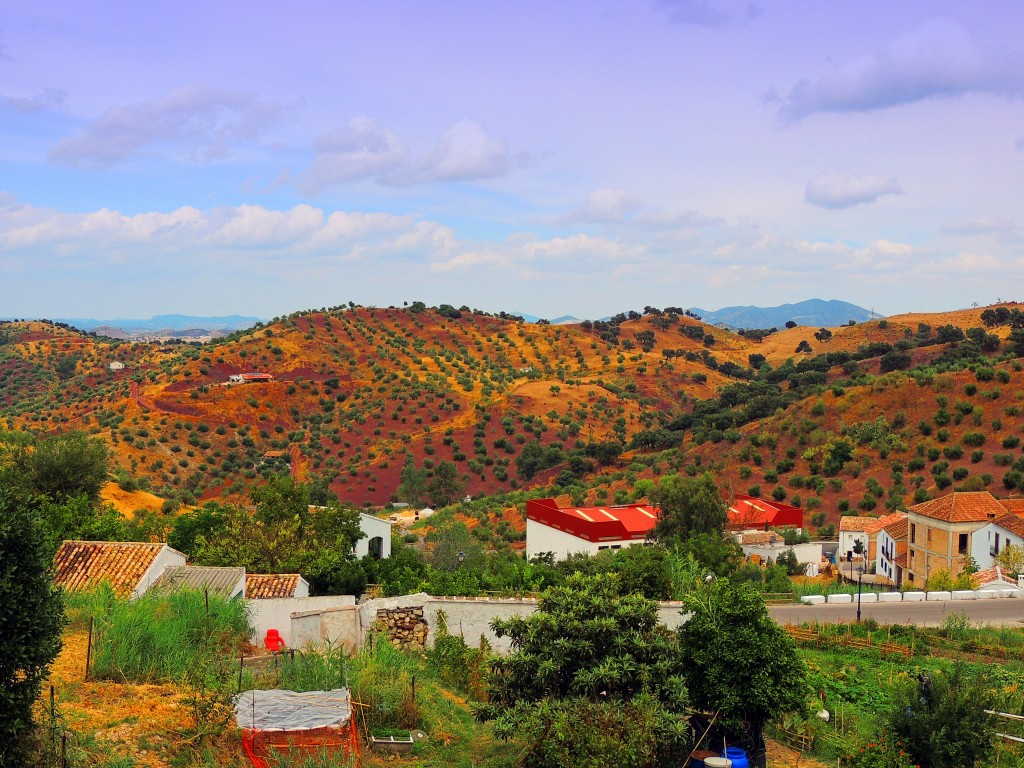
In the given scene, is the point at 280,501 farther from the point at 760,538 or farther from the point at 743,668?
the point at 760,538

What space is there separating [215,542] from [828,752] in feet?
50.1

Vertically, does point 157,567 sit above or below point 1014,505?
above

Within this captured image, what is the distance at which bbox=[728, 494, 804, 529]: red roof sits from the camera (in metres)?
35.8

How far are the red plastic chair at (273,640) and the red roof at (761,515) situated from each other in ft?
80.5

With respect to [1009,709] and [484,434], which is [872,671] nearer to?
[1009,709]

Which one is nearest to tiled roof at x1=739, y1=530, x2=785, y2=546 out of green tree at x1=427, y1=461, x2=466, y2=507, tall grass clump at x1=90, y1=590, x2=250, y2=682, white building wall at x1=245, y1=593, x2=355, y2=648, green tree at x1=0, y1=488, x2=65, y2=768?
white building wall at x1=245, y1=593, x2=355, y2=648

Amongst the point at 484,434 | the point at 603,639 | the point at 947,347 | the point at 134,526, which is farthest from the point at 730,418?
the point at 603,639

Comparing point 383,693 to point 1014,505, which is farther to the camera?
point 1014,505

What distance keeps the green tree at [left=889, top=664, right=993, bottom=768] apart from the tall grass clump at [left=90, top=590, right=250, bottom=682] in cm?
800

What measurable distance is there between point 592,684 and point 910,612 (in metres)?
13.5

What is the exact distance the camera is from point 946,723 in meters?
10.1

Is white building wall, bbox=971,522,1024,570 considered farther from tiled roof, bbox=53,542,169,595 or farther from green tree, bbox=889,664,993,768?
tiled roof, bbox=53,542,169,595

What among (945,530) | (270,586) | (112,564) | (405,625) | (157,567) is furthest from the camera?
(945,530)

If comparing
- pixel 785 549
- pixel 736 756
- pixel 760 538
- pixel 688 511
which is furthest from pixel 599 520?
pixel 736 756
